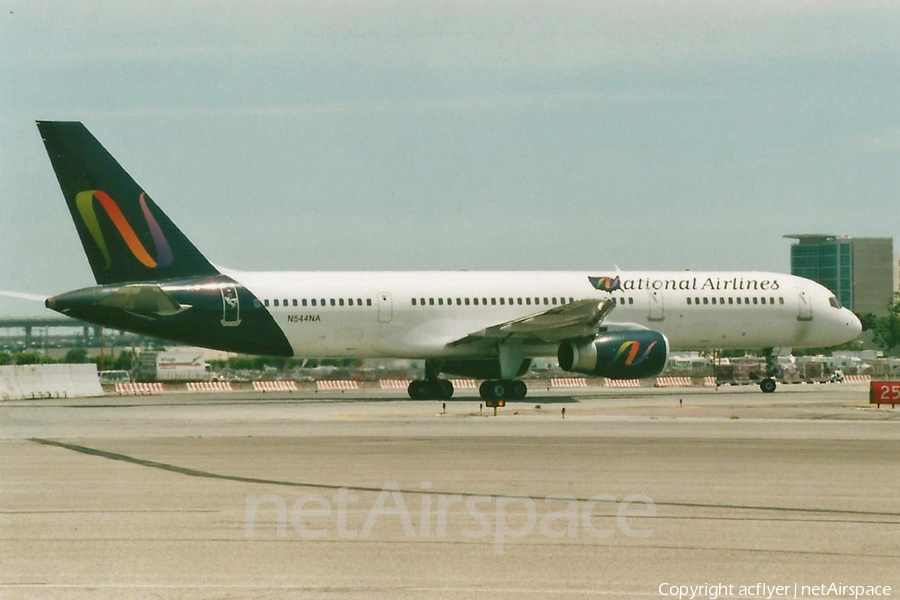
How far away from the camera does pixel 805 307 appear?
4234cm

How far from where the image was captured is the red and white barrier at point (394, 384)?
48719 millimetres

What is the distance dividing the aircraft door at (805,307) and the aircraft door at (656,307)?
5.80 m

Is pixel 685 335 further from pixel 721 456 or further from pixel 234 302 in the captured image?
pixel 721 456

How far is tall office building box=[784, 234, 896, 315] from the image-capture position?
6629 inches

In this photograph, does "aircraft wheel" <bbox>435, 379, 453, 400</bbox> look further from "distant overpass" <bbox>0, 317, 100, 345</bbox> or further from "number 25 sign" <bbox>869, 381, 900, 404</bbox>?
"distant overpass" <bbox>0, 317, 100, 345</bbox>

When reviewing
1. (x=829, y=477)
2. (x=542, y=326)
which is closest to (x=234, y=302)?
(x=542, y=326)

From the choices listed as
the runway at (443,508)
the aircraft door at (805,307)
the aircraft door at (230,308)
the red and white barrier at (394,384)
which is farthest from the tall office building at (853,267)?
the runway at (443,508)

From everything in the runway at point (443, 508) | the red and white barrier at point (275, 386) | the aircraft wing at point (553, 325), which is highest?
the aircraft wing at point (553, 325)

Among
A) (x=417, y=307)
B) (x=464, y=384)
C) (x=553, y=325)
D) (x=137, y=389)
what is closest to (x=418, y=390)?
(x=417, y=307)

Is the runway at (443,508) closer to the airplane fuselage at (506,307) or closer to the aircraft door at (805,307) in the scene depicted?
the airplane fuselage at (506,307)

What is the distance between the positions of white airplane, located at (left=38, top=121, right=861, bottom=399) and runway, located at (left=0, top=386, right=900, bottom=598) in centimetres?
859

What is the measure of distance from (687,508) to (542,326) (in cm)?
2289

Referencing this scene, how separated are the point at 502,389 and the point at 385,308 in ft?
15.4

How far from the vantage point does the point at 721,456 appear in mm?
18844
